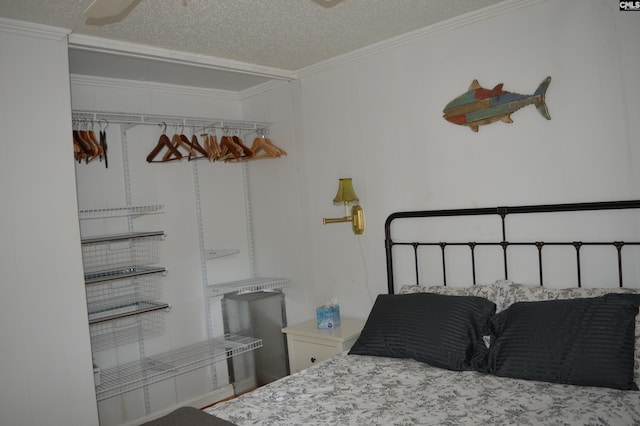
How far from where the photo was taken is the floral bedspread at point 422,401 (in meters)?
1.79

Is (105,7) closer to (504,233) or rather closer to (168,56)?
(168,56)

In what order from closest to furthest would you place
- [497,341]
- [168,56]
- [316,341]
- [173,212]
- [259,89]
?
1. [497,341]
2. [168,56]
3. [316,341]
4. [173,212]
5. [259,89]

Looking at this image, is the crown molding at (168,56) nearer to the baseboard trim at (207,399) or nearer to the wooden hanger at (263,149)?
the wooden hanger at (263,149)

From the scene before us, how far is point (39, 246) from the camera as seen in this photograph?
8.13 feet

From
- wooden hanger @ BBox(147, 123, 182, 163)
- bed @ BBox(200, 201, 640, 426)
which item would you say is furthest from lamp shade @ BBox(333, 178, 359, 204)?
wooden hanger @ BBox(147, 123, 182, 163)

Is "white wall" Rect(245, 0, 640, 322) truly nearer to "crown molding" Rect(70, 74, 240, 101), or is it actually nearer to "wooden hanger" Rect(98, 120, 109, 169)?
"crown molding" Rect(70, 74, 240, 101)

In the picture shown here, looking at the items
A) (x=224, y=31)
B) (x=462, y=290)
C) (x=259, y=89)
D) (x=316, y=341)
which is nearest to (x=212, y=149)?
(x=259, y=89)

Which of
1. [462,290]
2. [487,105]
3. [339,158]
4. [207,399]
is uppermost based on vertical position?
[487,105]

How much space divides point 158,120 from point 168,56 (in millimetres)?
552

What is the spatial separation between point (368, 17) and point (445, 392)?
6.41 feet

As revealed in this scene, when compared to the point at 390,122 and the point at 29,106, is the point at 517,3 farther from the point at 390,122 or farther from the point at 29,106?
the point at 29,106

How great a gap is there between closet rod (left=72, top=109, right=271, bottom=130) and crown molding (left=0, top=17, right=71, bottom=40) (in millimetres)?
443

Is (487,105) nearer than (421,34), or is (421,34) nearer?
(487,105)

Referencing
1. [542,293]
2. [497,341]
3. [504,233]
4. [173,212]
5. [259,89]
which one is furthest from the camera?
[259,89]
